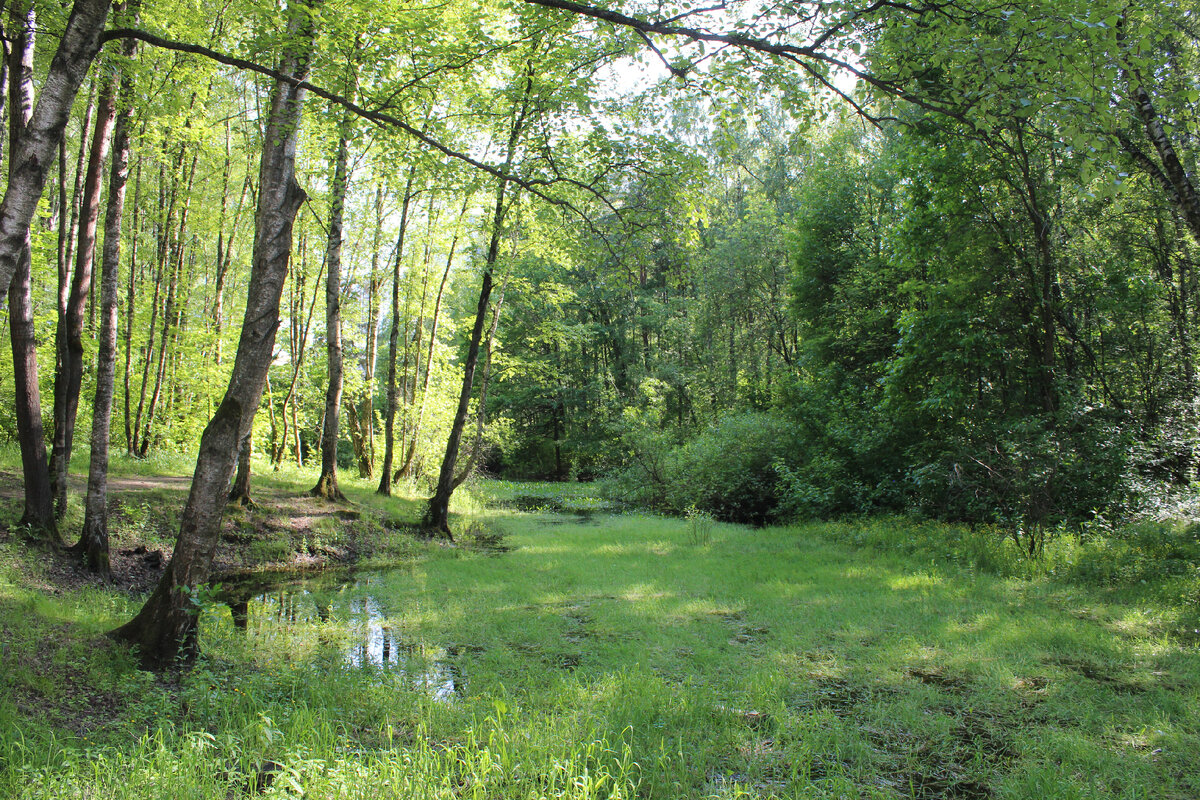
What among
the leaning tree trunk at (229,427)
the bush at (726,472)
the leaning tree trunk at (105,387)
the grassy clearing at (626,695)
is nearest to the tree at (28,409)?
the leaning tree trunk at (105,387)

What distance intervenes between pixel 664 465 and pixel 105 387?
52.7 ft

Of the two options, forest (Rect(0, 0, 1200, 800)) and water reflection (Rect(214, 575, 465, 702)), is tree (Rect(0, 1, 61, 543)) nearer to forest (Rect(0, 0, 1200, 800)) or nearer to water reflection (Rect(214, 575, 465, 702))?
forest (Rect(0, 0, 1200, 800))

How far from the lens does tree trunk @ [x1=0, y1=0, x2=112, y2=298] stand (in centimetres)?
332

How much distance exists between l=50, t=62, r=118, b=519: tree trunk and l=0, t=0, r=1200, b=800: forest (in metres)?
0.06

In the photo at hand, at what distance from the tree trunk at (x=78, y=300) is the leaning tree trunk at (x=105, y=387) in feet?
0.66

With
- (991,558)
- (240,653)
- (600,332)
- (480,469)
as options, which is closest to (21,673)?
(240,653)

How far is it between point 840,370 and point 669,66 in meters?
16.5

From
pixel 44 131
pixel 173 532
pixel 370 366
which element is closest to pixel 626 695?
pixel 44 131

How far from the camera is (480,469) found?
25.7 metres

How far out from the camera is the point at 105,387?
7.68 meters

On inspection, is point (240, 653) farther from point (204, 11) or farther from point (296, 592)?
point (204, 11)

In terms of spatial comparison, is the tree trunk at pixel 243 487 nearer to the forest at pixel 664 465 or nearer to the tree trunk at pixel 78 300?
the forest at pixel 664 465

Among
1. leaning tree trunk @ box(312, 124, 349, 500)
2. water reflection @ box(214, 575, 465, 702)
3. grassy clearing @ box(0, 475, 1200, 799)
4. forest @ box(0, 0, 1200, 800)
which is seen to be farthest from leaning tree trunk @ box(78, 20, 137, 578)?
leaning tree trunk @ box(312, 124, 349, 500)

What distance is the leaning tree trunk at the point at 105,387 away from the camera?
752cm
